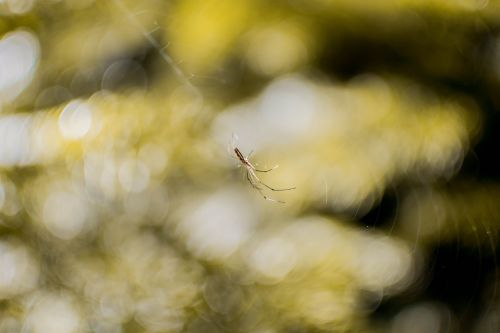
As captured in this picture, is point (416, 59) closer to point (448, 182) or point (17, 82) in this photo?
point (448, 182)

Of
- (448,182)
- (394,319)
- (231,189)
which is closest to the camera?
(231,189)

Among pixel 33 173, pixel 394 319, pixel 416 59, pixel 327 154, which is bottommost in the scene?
pixel 394 319

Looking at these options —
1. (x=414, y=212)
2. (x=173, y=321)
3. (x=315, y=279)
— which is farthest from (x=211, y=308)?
(x=414, y=212)

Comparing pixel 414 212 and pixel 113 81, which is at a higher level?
pixel 113 81

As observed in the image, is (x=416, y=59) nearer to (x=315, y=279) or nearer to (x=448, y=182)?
(x=448, y=182)

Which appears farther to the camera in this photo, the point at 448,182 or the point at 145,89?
the point at 448,182

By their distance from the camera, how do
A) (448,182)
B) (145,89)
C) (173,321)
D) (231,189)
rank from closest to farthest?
(173,321) → (145,89) → (231,189) → (448,182)
